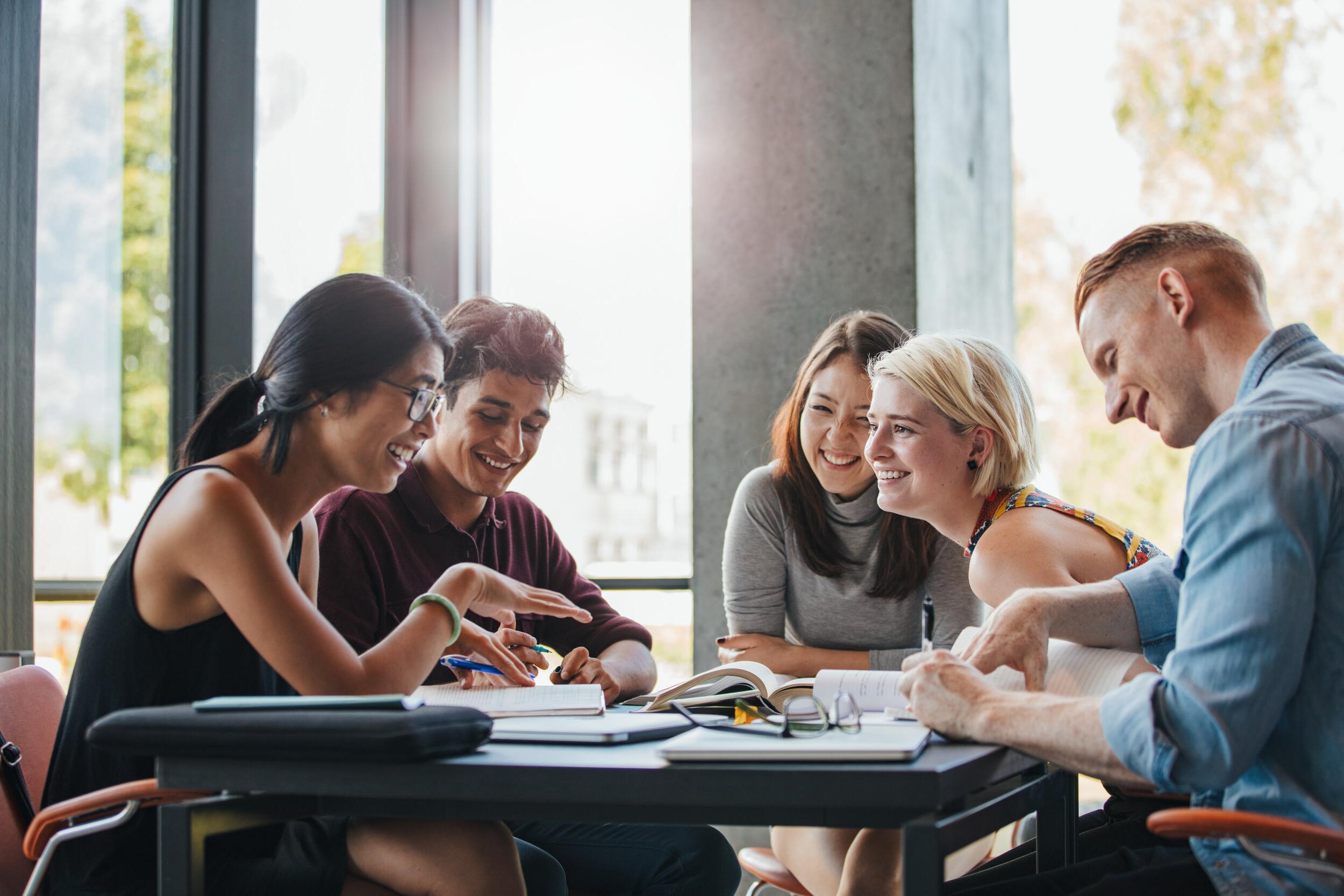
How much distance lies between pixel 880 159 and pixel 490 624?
1.93m

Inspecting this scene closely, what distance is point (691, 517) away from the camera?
349 centimetres

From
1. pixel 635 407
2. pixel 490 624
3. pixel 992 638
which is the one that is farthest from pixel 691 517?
pixel 992 638

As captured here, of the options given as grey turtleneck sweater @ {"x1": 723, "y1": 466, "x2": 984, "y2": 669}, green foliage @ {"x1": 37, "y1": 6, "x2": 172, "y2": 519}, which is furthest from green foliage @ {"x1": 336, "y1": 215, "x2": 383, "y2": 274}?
grey turtleneck sweater @ {"x1": 723, "y1": 466, "x2": 984, "y2": 669}

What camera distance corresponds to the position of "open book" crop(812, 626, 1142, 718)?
5.06 feet

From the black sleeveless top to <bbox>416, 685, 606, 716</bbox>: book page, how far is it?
0.30m

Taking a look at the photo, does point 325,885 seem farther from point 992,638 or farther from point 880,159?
point 880,159

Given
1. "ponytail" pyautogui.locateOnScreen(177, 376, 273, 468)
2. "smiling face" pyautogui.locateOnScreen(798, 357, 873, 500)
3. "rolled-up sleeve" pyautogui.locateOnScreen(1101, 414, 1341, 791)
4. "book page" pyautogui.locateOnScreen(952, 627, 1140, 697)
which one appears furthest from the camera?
"smiling face" pyautogui.locateOnScreen(798, 357, 873, 500)

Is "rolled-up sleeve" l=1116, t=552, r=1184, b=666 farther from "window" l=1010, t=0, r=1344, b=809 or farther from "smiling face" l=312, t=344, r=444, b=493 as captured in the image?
"window" l=1010, t=0, r=1344, b=809

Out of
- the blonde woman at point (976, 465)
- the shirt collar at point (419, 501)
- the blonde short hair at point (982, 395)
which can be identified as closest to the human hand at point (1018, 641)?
the blonde woman at point (976, 465)

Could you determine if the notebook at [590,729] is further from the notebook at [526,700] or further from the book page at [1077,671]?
the book page at [1077,671]

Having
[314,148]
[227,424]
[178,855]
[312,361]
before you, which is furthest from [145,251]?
[178,855]

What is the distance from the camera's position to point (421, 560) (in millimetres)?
2295

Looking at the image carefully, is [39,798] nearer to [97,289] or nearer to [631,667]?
[631,667]

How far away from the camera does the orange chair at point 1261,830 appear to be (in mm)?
1106
